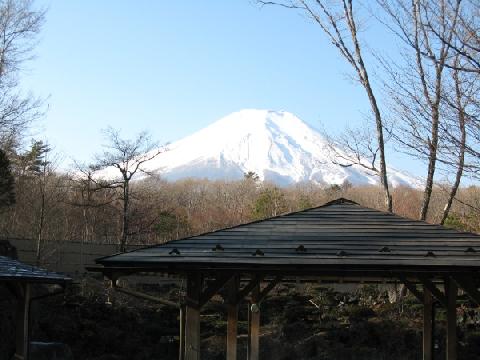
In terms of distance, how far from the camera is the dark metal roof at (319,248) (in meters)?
8.30

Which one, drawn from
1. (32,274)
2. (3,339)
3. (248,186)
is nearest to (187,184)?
(248,186)

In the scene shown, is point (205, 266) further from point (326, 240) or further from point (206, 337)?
point (206, 337)

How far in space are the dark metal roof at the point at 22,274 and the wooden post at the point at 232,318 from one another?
364 cm

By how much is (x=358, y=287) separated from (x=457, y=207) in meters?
10.4

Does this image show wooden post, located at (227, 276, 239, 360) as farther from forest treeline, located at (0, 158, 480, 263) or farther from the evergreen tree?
forest treeline, located at (0, 158, 480, 263)

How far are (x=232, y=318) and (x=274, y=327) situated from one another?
38.1ft

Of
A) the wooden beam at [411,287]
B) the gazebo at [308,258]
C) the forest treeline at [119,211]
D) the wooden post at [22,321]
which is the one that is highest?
the forest treeline at [119,211]

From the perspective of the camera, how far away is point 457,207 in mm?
31281

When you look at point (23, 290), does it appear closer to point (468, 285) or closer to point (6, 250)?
point (468, 285)

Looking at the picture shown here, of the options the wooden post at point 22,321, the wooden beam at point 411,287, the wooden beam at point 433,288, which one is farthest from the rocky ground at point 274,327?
the wooden beam at point 433,288

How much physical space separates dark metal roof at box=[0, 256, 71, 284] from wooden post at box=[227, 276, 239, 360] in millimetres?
3643

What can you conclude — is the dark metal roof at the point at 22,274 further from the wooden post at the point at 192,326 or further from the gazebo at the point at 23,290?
the wooden post at the point at 192,326

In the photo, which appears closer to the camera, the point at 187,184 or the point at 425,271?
the point at 425,271

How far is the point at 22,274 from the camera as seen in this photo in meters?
11.4
